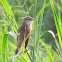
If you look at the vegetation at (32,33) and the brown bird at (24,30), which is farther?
the brown bird at (24,30)

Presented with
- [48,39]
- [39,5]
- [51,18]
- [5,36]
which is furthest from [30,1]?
[5,36]

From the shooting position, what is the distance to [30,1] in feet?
21.0

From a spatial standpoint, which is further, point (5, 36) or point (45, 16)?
point (45, 16)

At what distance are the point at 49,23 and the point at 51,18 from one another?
167 millimetres

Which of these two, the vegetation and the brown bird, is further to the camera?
the brown bird

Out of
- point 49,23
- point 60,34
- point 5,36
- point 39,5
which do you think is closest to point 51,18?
point 49,23

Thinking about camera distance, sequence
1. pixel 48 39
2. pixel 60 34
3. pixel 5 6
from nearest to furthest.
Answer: pixel 5 6 → pixel 60 34 → pixel 48 39

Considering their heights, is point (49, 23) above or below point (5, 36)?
below

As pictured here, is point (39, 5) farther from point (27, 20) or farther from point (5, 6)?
point (5, 6)

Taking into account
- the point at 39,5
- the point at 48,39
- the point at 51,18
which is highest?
the point at 39,5

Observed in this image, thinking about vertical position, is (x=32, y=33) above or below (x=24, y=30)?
below

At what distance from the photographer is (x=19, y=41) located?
8.86 ft

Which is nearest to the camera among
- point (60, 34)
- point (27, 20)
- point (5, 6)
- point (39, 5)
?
point (5, 6)

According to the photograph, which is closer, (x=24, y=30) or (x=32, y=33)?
(x=24, y=30)
